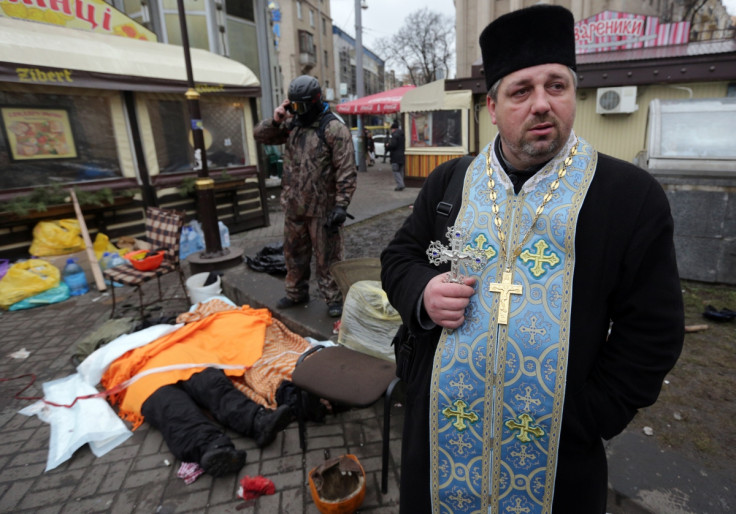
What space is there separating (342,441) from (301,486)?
0.44 meters

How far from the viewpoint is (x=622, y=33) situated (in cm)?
1095

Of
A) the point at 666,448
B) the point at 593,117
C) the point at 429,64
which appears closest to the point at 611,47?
the point at 593,117

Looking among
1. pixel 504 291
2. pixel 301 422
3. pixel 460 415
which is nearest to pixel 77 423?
pixel 301 422

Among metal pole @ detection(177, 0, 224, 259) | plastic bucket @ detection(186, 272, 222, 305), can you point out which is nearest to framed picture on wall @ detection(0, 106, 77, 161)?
metal pole @ detection(177, 0, 224, 259)

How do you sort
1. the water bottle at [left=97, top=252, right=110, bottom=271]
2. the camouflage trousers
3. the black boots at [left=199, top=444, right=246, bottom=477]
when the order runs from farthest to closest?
the water bottle at [left=97, top=252, right=110, bottom=271] < the camouflage trousers < the black boots at [left=199, top=444, right=246, bottom=477]

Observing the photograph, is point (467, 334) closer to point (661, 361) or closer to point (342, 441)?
point (661, 361)

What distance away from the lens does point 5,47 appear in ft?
18.0

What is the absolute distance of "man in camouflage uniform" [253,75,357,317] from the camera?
3846 mm

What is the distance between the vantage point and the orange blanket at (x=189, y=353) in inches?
124

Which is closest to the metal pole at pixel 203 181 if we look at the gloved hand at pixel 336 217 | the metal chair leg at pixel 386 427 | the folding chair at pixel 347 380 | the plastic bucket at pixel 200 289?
the plastic bucket at pixel 200 289

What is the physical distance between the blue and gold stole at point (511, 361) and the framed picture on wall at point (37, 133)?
7.31 m

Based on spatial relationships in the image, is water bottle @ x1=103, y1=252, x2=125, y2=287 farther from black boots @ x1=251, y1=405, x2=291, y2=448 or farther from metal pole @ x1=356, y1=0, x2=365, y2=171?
metal pole @ x1=356, y1=0, x2=365, y2=171

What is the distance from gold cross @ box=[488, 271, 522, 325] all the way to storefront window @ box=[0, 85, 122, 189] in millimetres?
7405

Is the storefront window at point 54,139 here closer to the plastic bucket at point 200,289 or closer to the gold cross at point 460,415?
the plastic bucket at point 200,289
